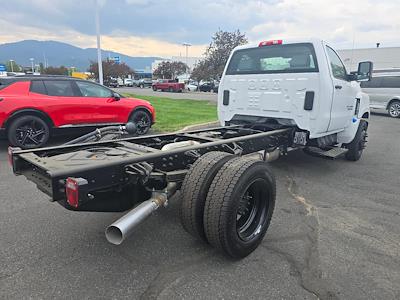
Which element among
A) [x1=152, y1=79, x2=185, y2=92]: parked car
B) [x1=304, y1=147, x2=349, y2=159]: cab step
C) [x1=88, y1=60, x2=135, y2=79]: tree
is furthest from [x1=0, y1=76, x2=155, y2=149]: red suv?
[x1=88, y1=60, x2=135, y2=79]: tree

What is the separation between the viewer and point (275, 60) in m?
5.36

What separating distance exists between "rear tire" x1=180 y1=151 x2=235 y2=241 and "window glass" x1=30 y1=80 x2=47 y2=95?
581cm

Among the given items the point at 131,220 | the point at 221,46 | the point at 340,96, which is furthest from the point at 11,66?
the point at 131,220

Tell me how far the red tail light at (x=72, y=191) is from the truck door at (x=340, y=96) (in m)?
4.33

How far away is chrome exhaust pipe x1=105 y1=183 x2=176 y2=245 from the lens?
2250 millimetres

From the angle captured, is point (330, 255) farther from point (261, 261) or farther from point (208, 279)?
point (208, 279)

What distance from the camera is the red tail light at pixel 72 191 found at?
2193 millimetres

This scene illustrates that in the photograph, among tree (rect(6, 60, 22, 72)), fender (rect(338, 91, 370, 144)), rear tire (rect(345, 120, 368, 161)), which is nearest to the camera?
fender (rect(338, 91, 370, 144))

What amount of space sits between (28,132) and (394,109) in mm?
16546

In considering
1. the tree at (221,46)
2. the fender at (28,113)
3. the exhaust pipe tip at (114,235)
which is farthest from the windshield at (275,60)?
the tree at (221,46)

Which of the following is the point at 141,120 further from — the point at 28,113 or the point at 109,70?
the point at 109,70

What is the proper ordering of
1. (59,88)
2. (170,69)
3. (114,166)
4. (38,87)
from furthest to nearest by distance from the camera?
(170,69)
(59,88)
(38,87)
(114,166)

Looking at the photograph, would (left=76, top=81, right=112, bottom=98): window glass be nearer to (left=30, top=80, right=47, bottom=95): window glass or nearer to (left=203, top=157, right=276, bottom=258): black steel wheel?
(left=30, top=80, right=47, bottom=95): window glass

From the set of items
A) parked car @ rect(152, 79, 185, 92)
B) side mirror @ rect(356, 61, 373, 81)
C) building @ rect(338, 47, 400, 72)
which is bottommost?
parked car @ rect(152, 79, 185, 92)
